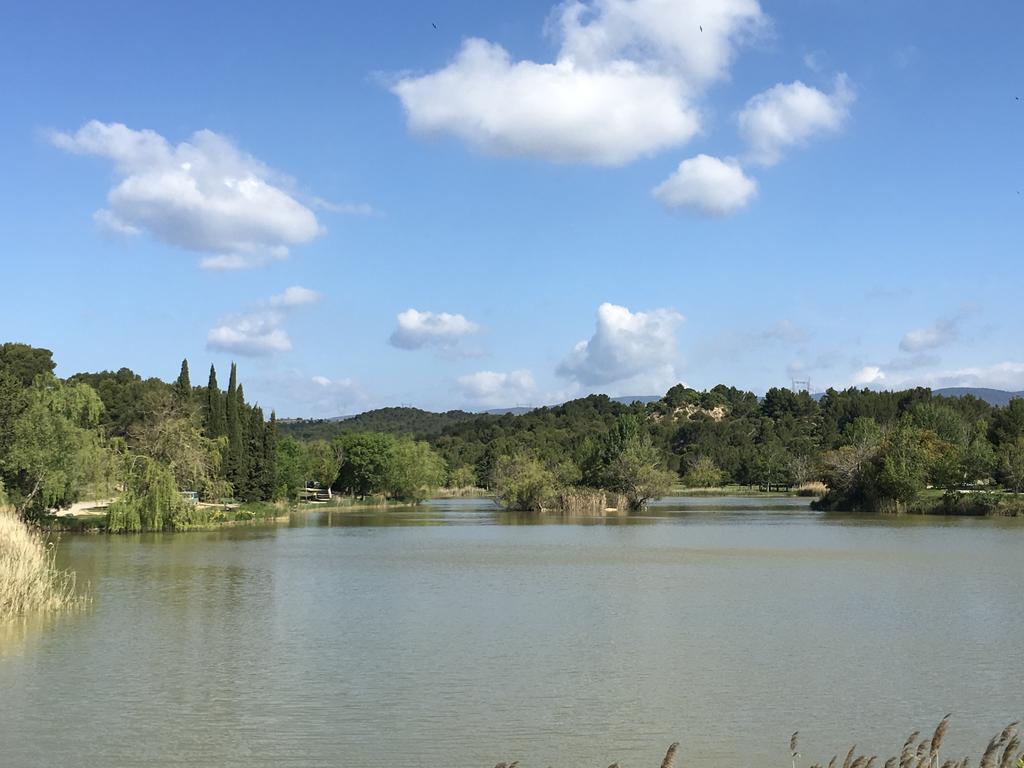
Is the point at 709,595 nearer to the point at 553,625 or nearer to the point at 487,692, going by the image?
the point at 553,625

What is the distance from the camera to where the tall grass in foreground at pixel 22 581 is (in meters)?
17.2

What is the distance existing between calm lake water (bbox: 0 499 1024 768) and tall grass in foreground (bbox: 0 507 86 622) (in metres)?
0.70

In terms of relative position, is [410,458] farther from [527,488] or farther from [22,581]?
[22,581]

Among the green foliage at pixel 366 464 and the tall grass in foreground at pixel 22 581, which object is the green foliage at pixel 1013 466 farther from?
the tall grass in foreground at pixel 22 581

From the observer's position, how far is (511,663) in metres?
14.5

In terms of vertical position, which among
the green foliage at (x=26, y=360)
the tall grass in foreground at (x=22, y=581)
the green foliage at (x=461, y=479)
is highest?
the green foliage at (x=26, y=360)

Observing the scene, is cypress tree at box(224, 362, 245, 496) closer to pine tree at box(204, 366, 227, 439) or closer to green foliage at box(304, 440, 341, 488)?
pine tree at box(204, 366, 227, 439)

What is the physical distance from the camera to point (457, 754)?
10.2 meters

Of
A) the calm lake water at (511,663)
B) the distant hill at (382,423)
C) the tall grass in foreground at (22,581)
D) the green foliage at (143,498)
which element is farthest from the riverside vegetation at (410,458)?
the distant hill at (382,423)

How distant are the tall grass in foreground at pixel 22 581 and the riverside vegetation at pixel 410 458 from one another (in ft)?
55.7

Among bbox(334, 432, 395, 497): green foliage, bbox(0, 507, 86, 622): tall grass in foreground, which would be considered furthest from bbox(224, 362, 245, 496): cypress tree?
bbox(0, 507, 86, 622): tall grass in foreground

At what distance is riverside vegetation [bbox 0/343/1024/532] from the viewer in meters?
38.6

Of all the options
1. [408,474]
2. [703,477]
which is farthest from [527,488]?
[703,477]

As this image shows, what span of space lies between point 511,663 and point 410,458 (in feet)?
218
